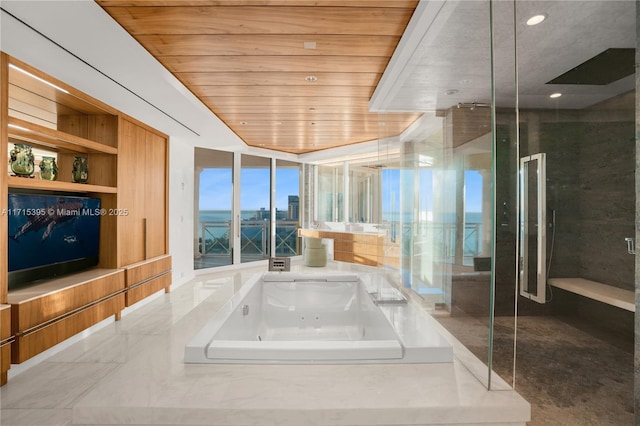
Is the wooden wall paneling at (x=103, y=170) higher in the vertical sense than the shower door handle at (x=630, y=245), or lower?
higher

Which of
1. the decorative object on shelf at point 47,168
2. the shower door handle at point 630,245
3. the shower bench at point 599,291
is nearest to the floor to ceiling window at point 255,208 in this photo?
the decorative object on shelf at point 47,168

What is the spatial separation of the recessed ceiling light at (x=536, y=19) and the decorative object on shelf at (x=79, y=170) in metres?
3.85

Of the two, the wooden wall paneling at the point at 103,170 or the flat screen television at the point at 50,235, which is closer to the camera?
the flat screen television at the point at 50,235

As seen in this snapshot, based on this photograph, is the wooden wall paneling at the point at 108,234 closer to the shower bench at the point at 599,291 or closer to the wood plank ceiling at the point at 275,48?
the wood plank ceiling at the point at 275,48

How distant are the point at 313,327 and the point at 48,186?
2566 mm

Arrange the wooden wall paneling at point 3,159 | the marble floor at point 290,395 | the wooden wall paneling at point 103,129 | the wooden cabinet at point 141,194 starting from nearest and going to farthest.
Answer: the marble floor at point 290,395 → the wooden wall paneling at point 3,159 → the wooden wall paneling at point 103,129 → the wooden cabinet at point 141,194

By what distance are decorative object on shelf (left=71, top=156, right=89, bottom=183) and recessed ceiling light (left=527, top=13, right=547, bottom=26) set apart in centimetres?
385

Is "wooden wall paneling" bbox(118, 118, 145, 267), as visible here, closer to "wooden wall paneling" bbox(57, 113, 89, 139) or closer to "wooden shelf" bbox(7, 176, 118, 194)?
"wooden shelf" bbox(7, 176, 118, 194)

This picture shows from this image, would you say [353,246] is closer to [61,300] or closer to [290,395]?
[61,300]

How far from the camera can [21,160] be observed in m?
2.35

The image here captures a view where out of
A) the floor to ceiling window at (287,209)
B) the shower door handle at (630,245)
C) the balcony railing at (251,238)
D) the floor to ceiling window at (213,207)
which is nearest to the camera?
the shower door handle at (630,245)

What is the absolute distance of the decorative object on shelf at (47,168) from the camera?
269 centimetres

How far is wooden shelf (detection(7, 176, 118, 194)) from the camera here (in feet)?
7.29

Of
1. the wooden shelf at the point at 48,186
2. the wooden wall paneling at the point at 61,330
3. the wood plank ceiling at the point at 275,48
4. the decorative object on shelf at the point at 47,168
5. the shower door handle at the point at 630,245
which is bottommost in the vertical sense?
the wooden wall paneling at the point at 61,330
